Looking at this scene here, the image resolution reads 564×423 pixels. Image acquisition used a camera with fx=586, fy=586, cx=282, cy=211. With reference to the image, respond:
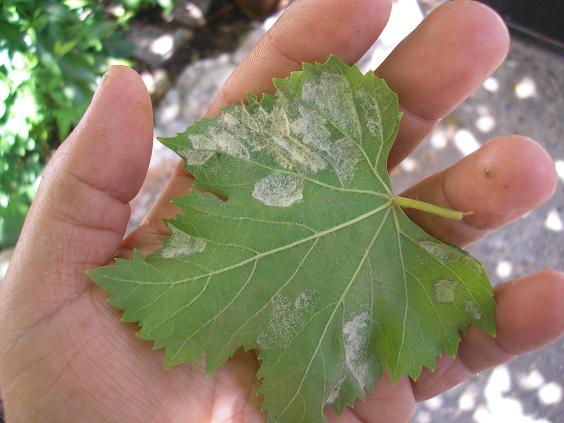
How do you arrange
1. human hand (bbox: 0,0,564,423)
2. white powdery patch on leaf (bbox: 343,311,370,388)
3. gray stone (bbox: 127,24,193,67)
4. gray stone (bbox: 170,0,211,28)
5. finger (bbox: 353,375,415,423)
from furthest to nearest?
gray stone (bbox: 170,0,211,28), gray stone (bbox: 127,24,193,67), finger (bbox: 353,375,415,423), white powdery patch on leaf (bbox: 343,311,370,388), human hand (bbox: 0,0,564,423)

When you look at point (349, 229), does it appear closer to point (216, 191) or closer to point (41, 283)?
point (216, 191)

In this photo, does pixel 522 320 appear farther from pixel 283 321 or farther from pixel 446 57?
pixel 446 57

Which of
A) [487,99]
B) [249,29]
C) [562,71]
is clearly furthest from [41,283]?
[562,71]

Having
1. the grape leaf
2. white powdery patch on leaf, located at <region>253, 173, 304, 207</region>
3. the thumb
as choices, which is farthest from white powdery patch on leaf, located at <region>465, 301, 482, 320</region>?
the thumb

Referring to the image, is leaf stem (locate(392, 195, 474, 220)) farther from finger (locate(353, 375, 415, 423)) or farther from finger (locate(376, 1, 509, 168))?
finger (locate(353, 375, 415, 423))

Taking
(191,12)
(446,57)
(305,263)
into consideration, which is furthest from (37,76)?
(446,57)

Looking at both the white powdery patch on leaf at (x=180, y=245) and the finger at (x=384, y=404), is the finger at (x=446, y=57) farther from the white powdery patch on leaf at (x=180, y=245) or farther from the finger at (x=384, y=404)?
the finger at (x=384, y=404)

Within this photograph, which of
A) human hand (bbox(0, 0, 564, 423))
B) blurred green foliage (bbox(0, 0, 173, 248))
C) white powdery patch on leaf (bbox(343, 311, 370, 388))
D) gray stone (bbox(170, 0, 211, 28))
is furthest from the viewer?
gray stone (bbox(170, 0, 211, 28))
